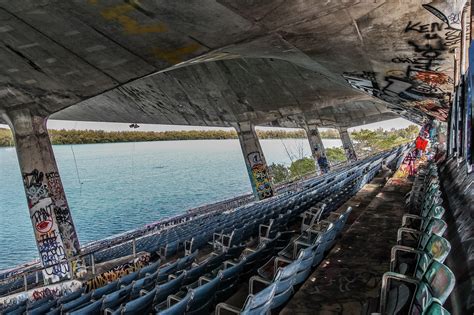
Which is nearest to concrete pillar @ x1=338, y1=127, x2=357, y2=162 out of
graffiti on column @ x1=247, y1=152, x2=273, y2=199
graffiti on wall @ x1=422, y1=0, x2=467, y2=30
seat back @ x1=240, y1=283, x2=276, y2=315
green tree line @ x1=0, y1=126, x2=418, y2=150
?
graffiti on column @ x1=247, y1=152, x2=273, y2=199

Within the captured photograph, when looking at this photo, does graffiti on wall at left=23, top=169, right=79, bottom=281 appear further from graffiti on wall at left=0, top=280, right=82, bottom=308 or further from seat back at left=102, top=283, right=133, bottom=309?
seat back at left=102, top=283, right=133, bottom=309

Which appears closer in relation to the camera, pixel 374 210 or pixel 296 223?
pixel 374 210

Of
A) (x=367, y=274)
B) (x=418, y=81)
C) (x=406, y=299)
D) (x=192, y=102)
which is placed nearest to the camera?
(x=406, y=299)

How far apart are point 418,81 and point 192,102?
14381mm

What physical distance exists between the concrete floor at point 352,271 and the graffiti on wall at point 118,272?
671 cm

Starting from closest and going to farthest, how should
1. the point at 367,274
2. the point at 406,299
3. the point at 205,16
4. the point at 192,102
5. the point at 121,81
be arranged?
the point at 406,299 → the point at 367,274 → the point at 205,16 → the point at 121,81 → the point at 192,102

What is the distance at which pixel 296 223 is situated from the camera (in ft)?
33.3

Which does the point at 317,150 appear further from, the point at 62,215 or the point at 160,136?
the point at 160,136

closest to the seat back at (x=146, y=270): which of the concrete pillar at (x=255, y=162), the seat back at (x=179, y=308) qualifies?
the seat back at (x=179, y=308)

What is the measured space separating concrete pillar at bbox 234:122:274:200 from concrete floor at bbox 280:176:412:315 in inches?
744

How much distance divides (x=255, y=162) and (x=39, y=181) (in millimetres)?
17249

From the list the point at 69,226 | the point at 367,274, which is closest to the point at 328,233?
the point at 367,274

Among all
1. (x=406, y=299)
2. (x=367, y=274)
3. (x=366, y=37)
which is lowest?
(x=367, y=274)

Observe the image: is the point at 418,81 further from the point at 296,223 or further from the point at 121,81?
the point at 121,81
